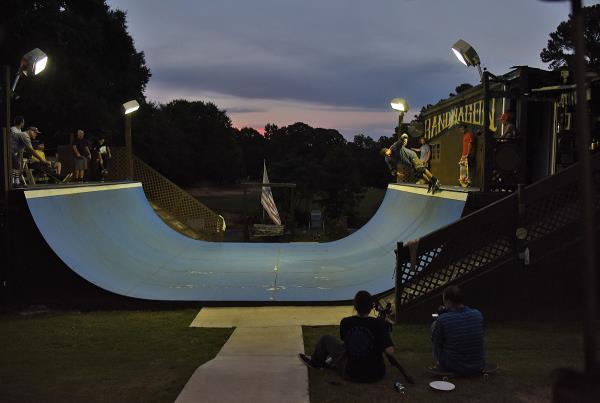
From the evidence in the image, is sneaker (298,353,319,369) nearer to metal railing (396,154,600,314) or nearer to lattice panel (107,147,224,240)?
metal railing (396,154,600,314)

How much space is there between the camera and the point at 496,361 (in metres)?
5.90

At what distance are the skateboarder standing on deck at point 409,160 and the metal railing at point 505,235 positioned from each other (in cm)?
417

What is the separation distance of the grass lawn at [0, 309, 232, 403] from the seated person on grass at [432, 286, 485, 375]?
258 centimetres

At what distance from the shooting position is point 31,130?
12969 mm

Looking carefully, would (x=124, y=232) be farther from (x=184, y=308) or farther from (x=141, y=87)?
(x=141, y=87)

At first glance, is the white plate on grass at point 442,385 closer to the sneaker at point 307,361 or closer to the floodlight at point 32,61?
the sneaker at point 307,361

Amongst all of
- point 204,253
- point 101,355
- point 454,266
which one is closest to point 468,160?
point 454,266

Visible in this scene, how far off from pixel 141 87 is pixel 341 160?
19619 millimetres

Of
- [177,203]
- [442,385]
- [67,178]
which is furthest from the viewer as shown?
[177,203]

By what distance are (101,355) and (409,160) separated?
961 centimetres

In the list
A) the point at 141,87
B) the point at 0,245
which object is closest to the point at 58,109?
the point at 141,87

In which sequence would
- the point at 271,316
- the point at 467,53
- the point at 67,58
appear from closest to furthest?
the point at 271,316, the point at 467,53, the point at 67,58

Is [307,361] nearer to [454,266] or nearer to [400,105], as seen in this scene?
[454,266]

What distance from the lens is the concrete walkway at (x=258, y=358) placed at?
464 cm
